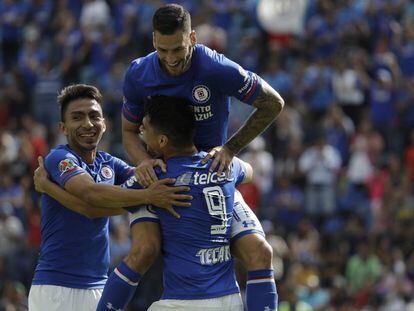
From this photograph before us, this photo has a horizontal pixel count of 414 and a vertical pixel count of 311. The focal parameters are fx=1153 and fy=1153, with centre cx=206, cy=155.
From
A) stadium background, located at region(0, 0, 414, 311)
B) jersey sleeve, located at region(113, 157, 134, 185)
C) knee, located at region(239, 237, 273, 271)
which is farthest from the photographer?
stadium background, located at region(0, 0, 414, 311)

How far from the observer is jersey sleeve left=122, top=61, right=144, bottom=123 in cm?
809

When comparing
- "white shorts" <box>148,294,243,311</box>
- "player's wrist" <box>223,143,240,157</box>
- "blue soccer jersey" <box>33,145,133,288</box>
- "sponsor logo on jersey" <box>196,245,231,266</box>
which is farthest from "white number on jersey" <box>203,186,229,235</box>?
"blue soccer jersey" <box>33,145,133,288</box>

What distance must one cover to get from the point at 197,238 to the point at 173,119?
31.9 inches

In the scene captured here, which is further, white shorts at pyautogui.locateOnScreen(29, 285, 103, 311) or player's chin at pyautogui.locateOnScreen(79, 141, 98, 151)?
player's chin at pyautogui.locateOnScreen(79, 141, 98, 151)

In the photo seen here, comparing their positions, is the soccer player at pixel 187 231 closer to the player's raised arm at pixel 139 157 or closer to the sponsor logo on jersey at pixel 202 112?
the player's raised arm at pixel 139 157

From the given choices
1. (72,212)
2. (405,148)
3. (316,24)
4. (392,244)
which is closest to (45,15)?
(316,24)

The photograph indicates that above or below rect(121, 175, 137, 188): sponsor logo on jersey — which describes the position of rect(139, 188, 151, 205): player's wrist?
below

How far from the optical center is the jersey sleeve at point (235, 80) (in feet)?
26.0

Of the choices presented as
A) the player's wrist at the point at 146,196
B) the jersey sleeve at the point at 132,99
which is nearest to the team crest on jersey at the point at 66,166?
the jersey sleeve at the point at 132,99

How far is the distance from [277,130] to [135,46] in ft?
13.3

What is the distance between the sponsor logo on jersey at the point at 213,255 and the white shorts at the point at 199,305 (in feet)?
0.82

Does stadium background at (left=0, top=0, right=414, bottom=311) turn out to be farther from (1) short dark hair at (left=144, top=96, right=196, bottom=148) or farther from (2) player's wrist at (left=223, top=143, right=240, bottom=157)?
(1) short dark hair at (left=144, top=96, right=196, bottom=148)

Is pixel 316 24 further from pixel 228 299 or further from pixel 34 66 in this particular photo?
pixel 228 299

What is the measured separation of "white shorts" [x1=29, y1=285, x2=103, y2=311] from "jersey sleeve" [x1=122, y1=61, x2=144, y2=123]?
4.24 ft
